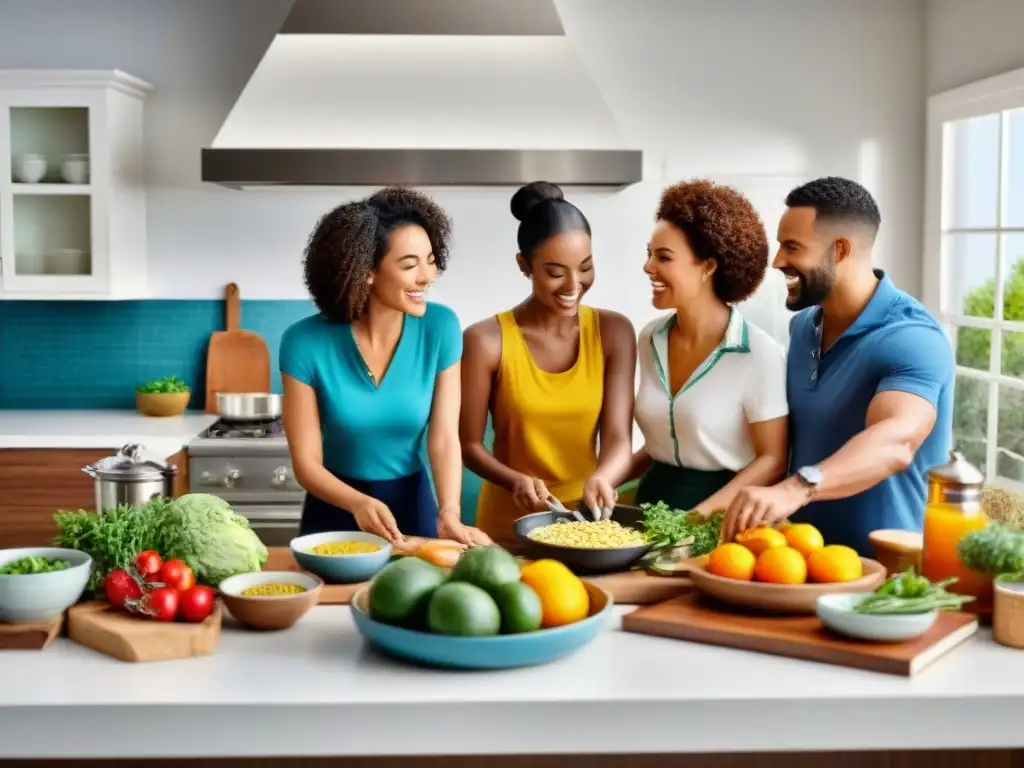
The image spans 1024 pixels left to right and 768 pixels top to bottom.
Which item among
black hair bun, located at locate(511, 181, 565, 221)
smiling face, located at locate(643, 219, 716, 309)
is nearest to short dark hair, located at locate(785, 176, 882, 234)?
smiling face, located at locate(643, 219, 716, 309)

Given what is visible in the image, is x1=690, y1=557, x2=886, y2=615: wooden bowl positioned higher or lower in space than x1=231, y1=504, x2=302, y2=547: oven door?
higher

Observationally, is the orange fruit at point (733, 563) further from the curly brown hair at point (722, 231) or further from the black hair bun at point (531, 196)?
the black hair bun at point (531, 196)

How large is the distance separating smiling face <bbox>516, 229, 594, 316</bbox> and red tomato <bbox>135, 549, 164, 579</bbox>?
3.64 ft

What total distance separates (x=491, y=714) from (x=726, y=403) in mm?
1108

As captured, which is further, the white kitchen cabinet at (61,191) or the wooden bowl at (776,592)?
the white kitchen cabinet at (61,191)

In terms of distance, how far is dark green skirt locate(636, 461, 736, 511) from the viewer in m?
2.50

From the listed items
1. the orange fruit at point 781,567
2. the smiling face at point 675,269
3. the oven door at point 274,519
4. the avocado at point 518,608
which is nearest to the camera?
the avocado at point 518,608

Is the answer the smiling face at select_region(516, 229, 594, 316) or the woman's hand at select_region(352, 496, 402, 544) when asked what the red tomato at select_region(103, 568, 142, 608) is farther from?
the smiling face at select_region(516, 229, 594, 316)

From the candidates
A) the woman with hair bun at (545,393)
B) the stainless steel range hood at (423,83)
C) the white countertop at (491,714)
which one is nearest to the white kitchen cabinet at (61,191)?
the stainless steel range hood at (423,83)

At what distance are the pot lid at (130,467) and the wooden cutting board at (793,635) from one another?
0.99m

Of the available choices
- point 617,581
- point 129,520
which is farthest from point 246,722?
point 617,581

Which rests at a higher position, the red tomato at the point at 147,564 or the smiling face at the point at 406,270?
the smiling face at the point at 406,270

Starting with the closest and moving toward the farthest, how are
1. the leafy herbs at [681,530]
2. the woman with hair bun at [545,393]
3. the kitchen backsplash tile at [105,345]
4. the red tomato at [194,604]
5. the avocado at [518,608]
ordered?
the avocado at [518,608], the red tomato at [194,604], the leafy herbs at [681,530], the woman with hair bun at [545,393], the kitchen backsplash tile at [105,345]

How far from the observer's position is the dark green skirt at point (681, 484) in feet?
8.20
